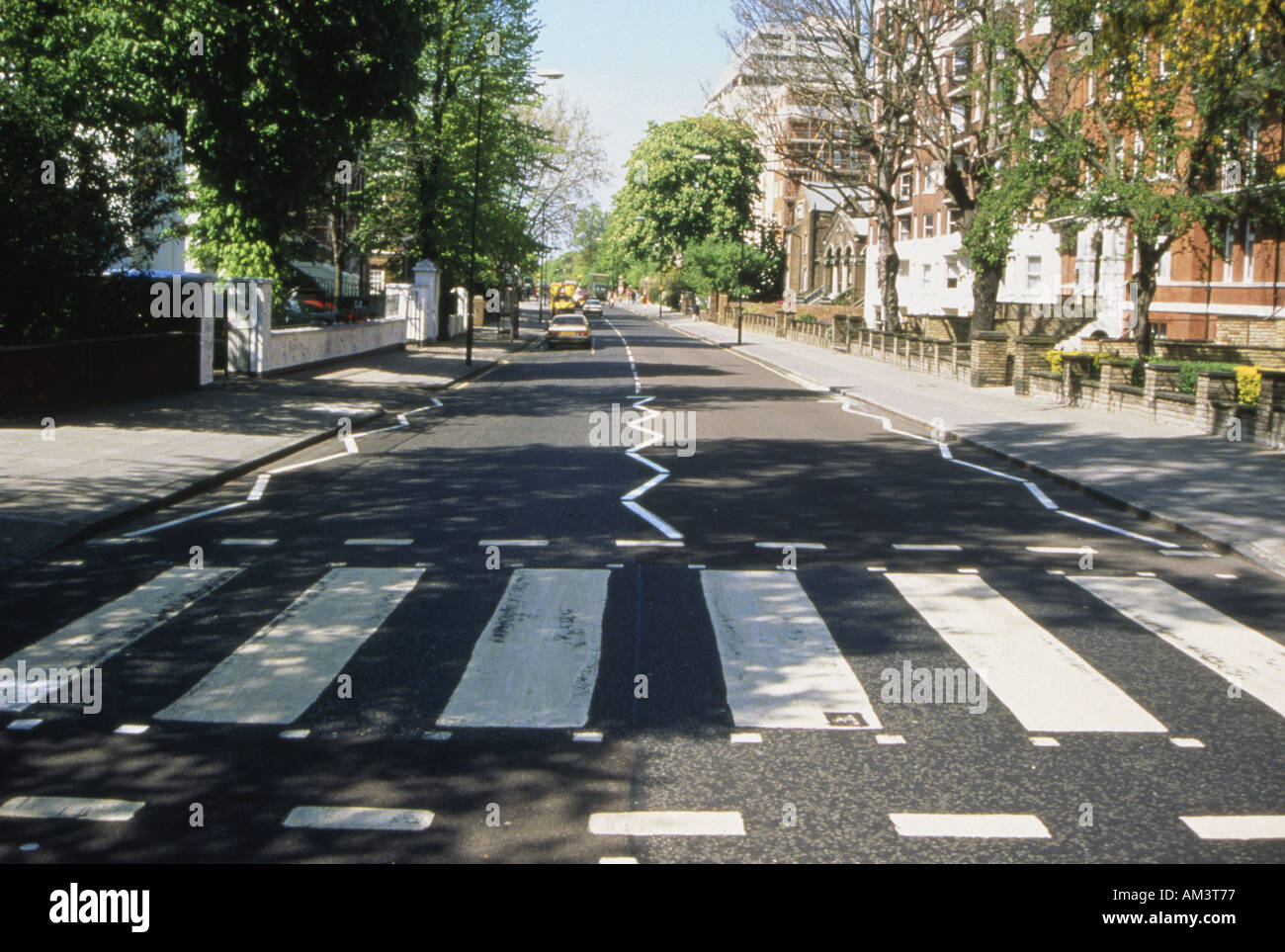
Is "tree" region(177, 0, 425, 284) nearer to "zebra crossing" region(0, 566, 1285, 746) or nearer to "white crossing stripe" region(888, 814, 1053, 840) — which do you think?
"zebra crossing" region(0, 566, 1285, 746)

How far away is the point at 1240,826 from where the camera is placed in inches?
193

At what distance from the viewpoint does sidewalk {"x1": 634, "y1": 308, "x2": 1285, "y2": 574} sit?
12.1 meters

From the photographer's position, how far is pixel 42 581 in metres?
8.86

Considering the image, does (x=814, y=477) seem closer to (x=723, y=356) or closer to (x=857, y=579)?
(x=857, y=579)

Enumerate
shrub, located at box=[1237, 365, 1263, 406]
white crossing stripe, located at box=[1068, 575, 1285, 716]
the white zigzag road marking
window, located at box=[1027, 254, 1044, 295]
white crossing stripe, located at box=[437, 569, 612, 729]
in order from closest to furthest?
white crossing stripe, located at box=[437, 569, 612, 729] < white crossing stripe, located at box=[1068, 575, 1285, 716] < the white zigzag road marking < shrub, located at box=[1237, 365, 1263, 406] < window, located at box=[1027, 254, 1044, 295]

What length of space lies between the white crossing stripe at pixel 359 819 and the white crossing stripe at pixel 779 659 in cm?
179

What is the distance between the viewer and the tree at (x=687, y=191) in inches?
3947

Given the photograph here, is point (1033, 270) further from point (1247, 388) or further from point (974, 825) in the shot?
point (974, 825)

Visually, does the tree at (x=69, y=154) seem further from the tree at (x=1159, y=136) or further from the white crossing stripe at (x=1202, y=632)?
the tree at (x=1159, y=136)

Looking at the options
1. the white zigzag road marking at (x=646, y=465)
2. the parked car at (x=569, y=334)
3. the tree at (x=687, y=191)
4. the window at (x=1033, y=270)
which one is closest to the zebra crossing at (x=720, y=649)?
the white zigzag road marking at (x=646, y=465)

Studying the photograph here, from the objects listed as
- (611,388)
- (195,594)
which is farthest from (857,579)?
(611,388)

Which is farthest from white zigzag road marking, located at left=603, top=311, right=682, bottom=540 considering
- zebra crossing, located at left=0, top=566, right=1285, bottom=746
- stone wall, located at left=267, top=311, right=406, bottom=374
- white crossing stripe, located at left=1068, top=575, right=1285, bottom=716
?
stone wall, located at left=267, top=311, right=406, bottom=374

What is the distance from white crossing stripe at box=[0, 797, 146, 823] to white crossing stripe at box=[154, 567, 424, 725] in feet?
3.25

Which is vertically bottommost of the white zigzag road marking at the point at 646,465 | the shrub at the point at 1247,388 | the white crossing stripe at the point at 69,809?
the white crossing stripe at the point at 69,809
